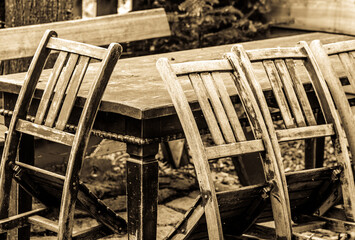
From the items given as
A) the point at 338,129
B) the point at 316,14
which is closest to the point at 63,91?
the point at 338,129

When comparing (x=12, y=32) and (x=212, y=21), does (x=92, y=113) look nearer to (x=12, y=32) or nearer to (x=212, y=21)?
(x=12, y=32)

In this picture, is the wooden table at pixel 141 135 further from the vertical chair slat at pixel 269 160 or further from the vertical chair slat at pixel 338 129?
the vertical chair slat at pixel 338 129

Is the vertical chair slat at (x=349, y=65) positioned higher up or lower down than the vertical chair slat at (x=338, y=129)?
higher up

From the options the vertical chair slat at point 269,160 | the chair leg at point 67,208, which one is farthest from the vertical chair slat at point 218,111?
the chair leg at point 67,208

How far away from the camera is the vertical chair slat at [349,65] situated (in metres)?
3.21

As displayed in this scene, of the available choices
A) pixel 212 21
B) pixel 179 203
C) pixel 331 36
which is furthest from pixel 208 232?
pixel 212 21

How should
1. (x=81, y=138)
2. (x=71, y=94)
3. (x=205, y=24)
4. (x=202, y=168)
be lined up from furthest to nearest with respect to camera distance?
(x=205, y=24), (x=71, y=94), (x=81, y=138), (x=202, y=168)

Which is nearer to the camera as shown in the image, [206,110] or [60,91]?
[206,110]

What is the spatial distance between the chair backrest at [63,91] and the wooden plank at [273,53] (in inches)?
22.4

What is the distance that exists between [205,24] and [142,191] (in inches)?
149

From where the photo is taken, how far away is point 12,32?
434 centimetres

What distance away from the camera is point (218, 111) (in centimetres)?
267

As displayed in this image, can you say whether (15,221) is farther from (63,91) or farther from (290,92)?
(290,92)

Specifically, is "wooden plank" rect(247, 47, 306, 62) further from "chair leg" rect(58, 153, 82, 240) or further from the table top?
"chair leg" rect(58, 153, 82, 240)
